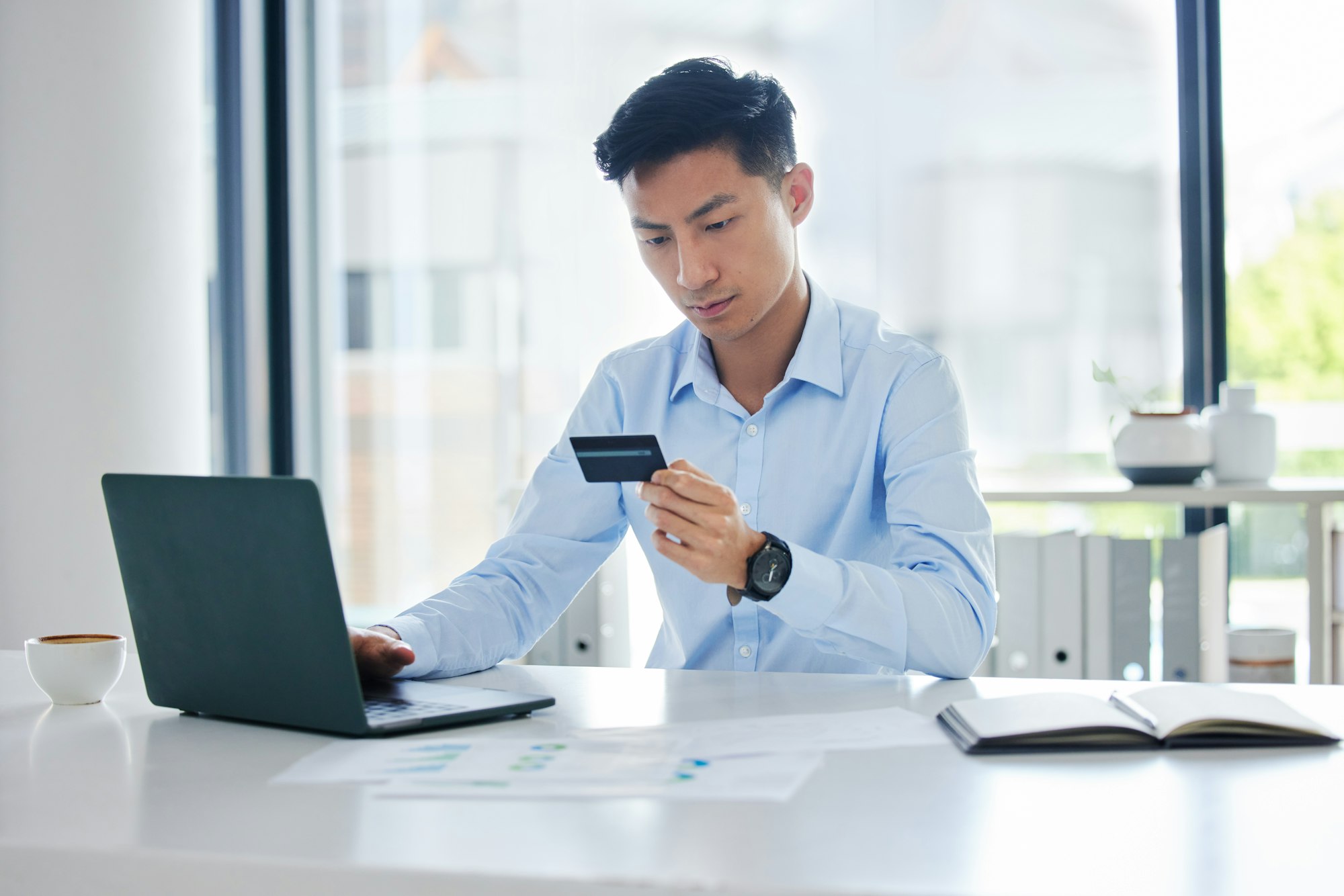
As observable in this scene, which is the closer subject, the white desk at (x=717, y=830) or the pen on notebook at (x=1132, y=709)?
the white desk at (x=717, y=830)

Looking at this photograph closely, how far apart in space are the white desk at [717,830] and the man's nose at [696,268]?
757 millimetres

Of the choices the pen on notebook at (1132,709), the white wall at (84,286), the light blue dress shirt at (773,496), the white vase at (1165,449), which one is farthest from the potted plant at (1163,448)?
→ the white wall at (84,286)

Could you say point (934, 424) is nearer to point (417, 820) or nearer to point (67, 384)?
point (417, 820)

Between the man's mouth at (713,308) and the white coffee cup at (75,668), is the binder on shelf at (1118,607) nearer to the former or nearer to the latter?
the man's mouth at (713,308)

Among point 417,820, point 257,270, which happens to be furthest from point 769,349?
point 257,270

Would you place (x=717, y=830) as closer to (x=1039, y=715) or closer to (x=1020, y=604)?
(x=1039, y=715)

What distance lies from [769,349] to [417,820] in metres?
1.04

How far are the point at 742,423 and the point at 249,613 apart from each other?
775 millimetres

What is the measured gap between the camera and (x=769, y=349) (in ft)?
5.47

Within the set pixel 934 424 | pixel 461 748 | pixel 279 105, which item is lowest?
pixel 461 748

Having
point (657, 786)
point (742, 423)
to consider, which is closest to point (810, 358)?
point (742, 423)

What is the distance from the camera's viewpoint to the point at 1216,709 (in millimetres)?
925

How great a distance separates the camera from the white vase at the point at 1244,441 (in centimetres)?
243

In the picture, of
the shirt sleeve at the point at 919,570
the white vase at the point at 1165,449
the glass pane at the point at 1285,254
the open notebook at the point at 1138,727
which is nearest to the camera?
the open notebook at the point at 1138,727
